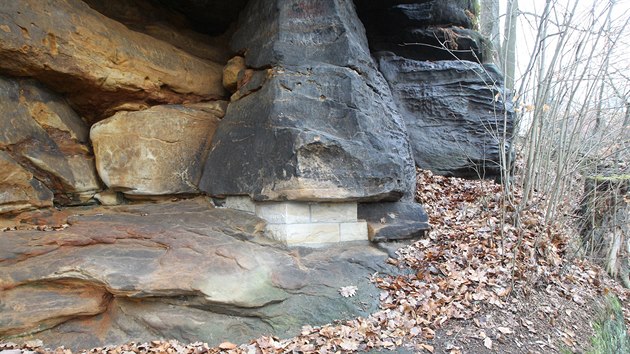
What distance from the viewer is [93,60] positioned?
5004mm

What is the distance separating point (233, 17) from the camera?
6535 millimetres

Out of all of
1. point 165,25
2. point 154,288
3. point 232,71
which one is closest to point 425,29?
point 232,71

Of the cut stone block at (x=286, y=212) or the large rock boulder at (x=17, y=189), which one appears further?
the cut stone block at (x=286, y=212)

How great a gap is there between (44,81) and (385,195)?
5277mm

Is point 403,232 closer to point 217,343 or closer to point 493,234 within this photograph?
point 493,234

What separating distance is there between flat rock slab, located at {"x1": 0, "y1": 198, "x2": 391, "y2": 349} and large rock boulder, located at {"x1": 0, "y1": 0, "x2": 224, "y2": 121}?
84.3 inches

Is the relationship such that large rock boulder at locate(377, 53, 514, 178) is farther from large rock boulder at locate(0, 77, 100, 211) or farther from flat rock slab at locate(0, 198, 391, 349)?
large rock boulder at locate(0, 77, 100, 211)

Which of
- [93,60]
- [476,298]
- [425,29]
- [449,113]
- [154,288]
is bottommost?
[476,298]

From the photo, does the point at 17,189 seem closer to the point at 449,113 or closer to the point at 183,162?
the point at 183,162

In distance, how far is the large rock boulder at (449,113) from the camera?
741 cm

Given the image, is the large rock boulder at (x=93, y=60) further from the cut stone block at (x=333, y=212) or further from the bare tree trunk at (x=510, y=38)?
the bare tree trunk at (x=510, y=38)

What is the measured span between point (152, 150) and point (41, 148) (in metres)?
1.43

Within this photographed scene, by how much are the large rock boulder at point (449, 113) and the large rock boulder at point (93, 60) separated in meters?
4.36

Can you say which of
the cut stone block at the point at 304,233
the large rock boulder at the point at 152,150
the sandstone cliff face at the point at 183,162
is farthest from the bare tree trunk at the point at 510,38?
the large rock boulder at the point at 152,150
